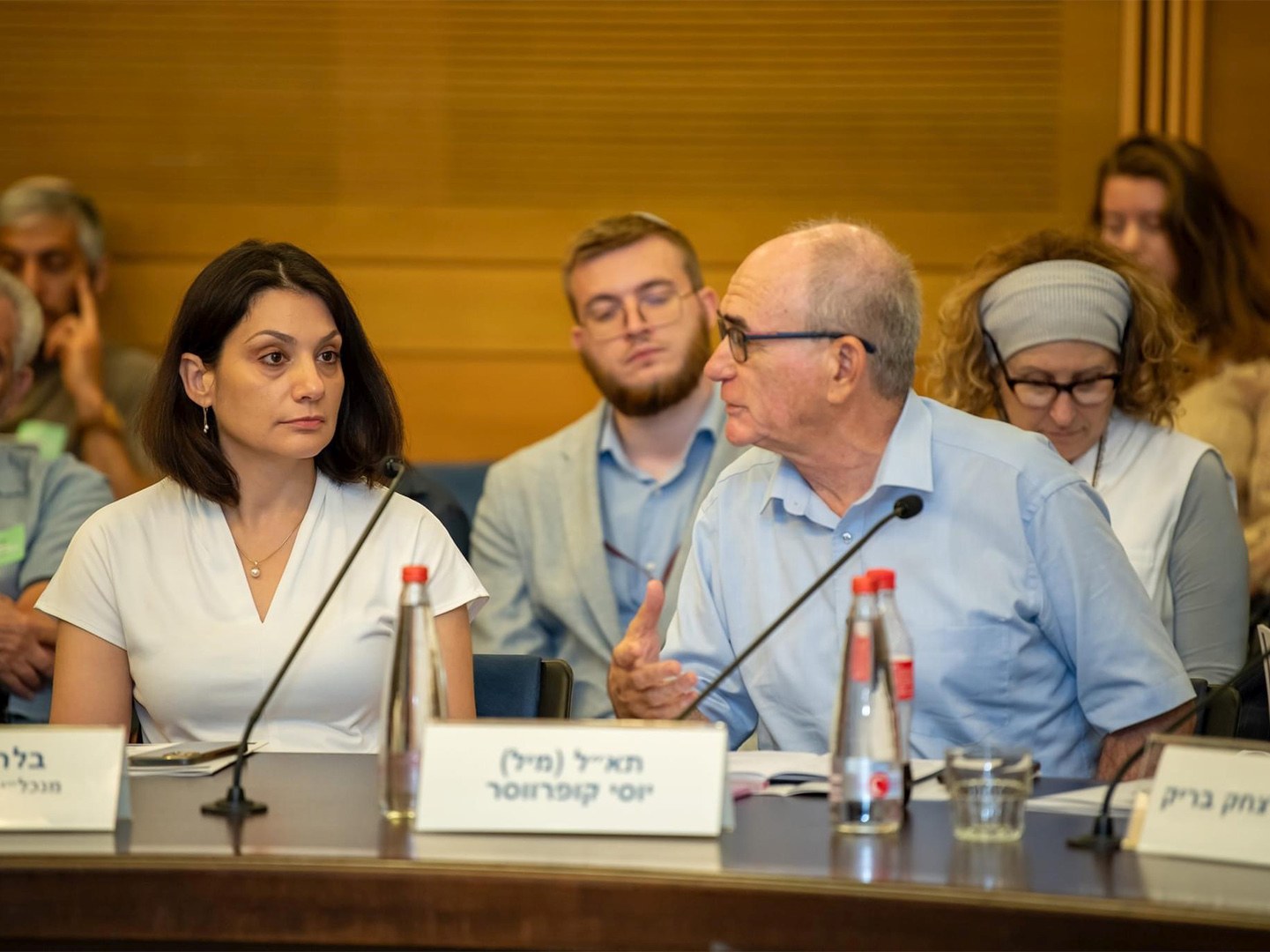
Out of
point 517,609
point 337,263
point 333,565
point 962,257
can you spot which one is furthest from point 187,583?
point 962,257

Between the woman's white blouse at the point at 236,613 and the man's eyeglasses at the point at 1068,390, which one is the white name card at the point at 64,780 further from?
the man's eyeglasses at the point at 1068,390

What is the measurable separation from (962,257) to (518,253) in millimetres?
1257

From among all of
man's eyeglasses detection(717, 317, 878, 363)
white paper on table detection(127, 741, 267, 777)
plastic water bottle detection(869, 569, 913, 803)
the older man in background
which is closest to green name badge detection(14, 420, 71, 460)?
the older man in background

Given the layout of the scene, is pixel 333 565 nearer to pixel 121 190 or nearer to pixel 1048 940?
pixel 1048 940

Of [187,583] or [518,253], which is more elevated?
[518,253]

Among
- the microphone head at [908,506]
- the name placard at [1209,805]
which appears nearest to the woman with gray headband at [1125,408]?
the microphone head at [908,506]

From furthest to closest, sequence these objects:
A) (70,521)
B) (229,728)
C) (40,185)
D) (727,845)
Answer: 1. (40,185)
2. (70,521)
3. (229,728)
4. (727,845)

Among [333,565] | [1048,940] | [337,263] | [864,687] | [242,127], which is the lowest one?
[1048,940]

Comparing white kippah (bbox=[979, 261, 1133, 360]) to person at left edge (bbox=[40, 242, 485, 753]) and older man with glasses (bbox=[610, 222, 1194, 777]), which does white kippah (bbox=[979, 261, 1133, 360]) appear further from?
person at left edge (bbox=[40, 242, 485, 753])

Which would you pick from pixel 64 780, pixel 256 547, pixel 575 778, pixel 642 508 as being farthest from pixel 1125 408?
pixel 64 780

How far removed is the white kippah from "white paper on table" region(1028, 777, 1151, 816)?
1283 mm

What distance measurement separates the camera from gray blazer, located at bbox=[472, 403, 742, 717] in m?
3.44

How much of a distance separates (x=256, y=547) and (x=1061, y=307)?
1.50 meters

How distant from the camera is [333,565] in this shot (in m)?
2.38
